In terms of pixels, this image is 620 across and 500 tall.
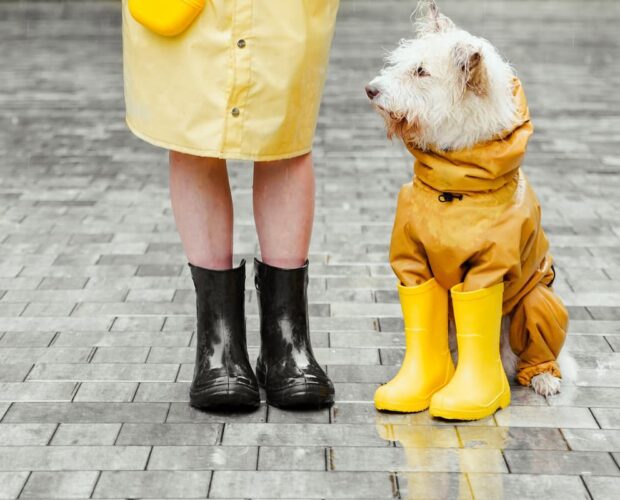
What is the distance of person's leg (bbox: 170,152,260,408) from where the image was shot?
3.46 metres

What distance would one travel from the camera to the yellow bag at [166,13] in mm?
3150

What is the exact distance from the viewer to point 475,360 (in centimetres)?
342

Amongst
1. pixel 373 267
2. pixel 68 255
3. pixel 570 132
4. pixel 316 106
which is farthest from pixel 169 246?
pixel 570 132

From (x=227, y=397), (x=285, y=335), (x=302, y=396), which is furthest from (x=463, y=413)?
(x=227, y=397)

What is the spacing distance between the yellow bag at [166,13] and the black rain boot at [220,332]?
79cm

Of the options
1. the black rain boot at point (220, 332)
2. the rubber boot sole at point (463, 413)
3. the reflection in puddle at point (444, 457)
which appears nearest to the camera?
the reflection in puddle at point (444, 457)

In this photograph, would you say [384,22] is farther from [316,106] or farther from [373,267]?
[316,106]

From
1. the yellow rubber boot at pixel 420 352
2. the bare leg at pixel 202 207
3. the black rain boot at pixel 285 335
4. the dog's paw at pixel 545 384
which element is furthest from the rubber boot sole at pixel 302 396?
the dog's paw at pixel 545 384

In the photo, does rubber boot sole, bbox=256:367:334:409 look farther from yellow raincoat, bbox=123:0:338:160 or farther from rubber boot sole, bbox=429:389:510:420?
yellow raincoat, bbox=123:0:338:160

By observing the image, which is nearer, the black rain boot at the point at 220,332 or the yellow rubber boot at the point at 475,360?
the yellow rubber boot at the point at 475,360

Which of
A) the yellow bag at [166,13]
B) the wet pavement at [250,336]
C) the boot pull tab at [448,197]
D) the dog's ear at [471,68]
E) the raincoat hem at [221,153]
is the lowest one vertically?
the wet pavement at [250,336]

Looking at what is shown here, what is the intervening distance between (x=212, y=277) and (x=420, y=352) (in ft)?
2.31

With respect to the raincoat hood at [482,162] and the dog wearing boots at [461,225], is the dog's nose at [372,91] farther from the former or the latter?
the raincoat hood at [482,162]

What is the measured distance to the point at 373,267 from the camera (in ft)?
16.8
